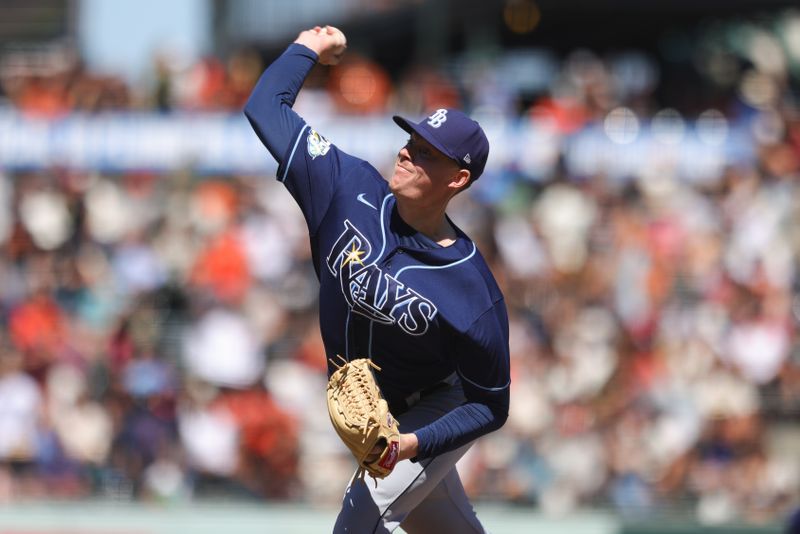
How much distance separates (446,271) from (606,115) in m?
7.99

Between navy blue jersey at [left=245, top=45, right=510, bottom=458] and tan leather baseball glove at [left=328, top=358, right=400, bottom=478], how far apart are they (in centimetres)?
14

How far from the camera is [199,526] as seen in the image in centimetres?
866

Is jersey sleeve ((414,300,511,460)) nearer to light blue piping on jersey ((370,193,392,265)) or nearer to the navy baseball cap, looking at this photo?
light blue piping on jersey ((370,193,392,265))

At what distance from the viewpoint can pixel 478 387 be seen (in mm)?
4629

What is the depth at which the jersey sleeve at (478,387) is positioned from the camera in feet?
14.9

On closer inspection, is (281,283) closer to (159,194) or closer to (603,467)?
(159,194)

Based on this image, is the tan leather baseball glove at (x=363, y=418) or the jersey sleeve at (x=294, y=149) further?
the jersey sleeve at (x=294, y=149)

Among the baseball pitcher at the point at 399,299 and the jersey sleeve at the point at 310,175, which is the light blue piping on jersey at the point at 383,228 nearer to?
the baseball pitcher at the point at 399,299

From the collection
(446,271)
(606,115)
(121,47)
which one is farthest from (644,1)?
(446,271)

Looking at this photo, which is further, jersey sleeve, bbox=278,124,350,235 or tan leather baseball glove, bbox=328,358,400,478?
jersey sleeve, bbox=278,124,350,235

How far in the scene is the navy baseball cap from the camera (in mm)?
4566

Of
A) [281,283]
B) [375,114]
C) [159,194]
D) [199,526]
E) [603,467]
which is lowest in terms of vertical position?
[199,526]

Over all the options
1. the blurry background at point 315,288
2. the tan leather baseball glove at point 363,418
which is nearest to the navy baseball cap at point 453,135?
the tan leather baseball glove at point 363,418

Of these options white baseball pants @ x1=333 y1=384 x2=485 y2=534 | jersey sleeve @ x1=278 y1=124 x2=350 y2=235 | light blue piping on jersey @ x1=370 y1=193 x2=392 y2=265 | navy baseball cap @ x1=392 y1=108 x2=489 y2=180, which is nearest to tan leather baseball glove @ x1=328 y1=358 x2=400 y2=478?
white baseball pants @ x1=333 y1=384 x2=485 y2=534
